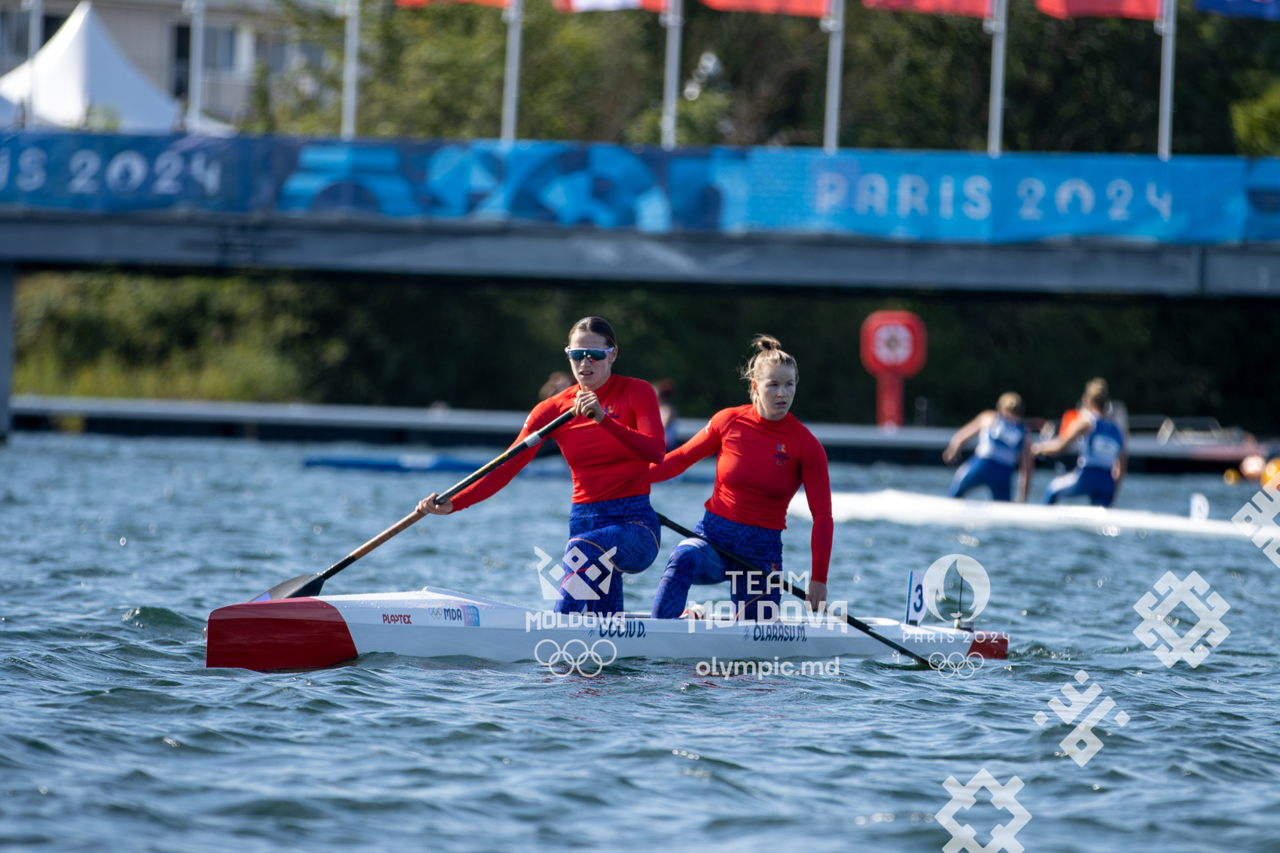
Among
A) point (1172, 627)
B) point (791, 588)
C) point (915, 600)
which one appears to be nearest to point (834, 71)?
point (1172, 627)

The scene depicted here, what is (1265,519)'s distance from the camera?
14.9 m

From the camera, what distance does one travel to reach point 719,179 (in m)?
20.5

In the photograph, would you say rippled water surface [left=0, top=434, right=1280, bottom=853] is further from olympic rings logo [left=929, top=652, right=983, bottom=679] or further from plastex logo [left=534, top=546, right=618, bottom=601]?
plastex logo [left=534, top=546, right=618, bottom=601]

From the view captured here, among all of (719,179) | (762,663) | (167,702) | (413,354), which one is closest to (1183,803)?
(762,663)

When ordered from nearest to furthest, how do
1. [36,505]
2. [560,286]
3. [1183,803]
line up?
[1183,803], [36,505], [560,286]

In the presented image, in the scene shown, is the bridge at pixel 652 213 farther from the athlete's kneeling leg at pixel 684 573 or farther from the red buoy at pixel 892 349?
the athlete's kneeling leg at pixel 684 573

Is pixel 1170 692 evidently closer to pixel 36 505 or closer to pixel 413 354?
pixel 36 505

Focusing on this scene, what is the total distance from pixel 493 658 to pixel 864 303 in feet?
87.9

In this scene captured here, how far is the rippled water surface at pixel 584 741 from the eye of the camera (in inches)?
182

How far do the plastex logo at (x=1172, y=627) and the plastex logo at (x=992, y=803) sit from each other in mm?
2844

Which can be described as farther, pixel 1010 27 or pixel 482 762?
pixel 1010 27

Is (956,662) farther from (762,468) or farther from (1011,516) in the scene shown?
(1011,516)

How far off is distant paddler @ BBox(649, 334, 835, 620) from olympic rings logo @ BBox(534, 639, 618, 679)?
0.34 metres

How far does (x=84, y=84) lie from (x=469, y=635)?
23148 millimetres
